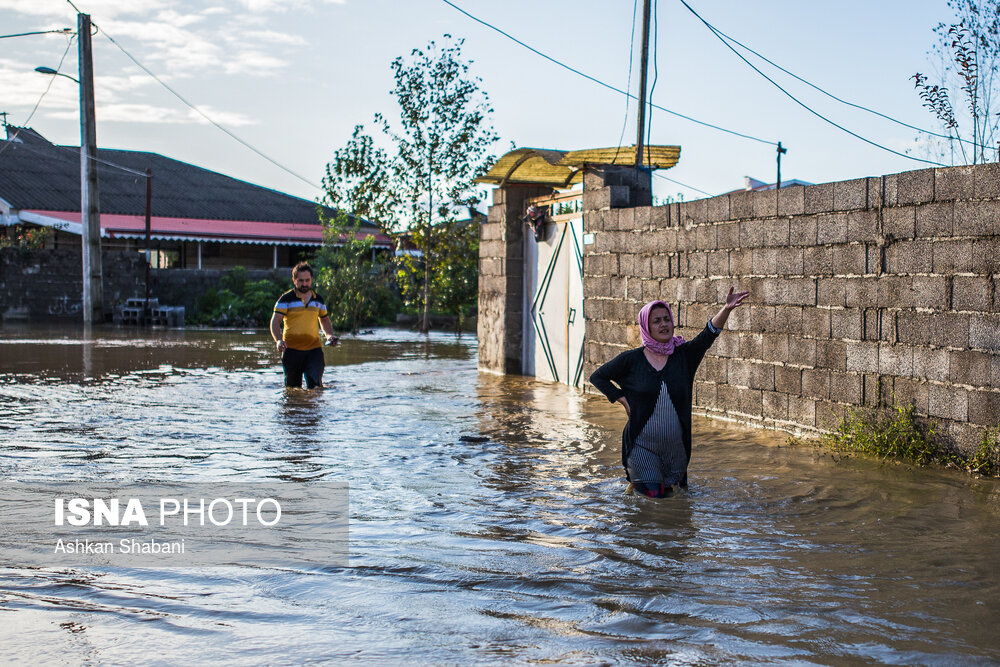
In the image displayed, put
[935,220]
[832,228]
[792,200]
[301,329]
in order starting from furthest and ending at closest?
[301,329] < [792,200] < [832,228] < [935,220]

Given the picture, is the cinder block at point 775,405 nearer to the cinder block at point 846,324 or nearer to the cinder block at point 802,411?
the cinder block at point 802,411

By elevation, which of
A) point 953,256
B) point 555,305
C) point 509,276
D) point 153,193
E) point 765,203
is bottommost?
point 555,305

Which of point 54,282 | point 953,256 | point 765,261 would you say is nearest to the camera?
point 953,256

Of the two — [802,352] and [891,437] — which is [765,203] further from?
[891,437]

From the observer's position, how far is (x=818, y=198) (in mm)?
8383

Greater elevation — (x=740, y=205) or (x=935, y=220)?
(x=740, y=205)

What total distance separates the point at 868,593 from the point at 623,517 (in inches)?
69.7

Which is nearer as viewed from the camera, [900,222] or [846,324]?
[900,222]

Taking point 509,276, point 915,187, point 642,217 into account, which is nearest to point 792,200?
point 915,187

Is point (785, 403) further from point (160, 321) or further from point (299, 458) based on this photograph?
point (160, 321)

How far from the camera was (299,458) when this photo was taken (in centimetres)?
771

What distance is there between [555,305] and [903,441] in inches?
274

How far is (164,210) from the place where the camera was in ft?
123

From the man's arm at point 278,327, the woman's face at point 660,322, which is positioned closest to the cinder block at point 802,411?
the woman's face at point 660,322
